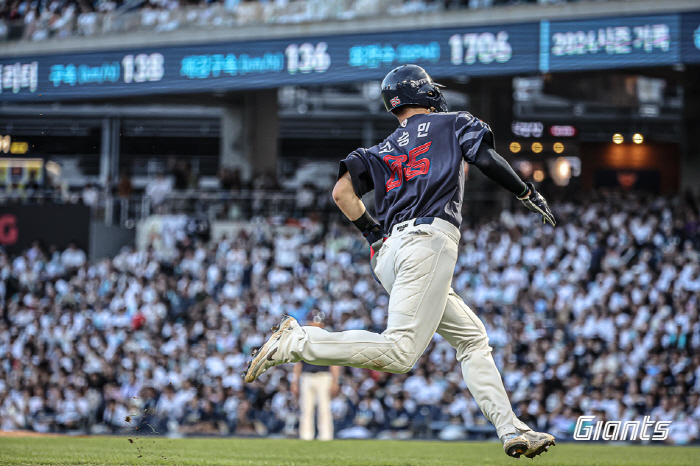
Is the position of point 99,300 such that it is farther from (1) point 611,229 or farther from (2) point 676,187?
(2) point 676,187

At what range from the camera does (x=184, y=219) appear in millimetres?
18750

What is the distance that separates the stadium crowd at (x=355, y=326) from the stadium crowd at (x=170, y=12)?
4164 millimetres

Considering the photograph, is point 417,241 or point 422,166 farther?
point 422,166

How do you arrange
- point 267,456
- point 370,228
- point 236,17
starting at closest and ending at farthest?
point 370,228 < point 267,456 < point 236,17

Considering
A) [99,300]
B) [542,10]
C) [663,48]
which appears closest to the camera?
[663,48]

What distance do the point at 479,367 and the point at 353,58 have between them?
11.9 m

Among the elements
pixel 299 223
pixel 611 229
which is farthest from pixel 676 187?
pixel 299 223

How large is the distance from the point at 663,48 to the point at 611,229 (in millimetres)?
3145

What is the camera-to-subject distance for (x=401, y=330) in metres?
4.32

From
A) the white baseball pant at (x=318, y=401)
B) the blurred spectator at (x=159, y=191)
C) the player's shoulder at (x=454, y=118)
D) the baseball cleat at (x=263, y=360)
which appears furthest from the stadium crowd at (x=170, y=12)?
the baseball cleat at (x=263, y=360)

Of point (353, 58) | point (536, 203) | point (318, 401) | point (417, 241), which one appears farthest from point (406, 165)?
point (353, 58)

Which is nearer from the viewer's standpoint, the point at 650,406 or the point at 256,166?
the point at 650,406

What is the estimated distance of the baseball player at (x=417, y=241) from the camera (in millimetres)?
4309

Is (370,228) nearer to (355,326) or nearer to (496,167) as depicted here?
(496,167)
